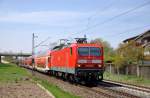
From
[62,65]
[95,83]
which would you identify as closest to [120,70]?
[62,65]

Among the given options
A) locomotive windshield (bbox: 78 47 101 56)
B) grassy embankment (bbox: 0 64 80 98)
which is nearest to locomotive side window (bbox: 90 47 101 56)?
locomotive windshield (bbox: 78 47 101 56)

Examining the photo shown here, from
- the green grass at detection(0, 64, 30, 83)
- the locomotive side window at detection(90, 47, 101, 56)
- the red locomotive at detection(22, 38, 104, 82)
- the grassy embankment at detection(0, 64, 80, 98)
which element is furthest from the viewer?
the green grass at detection(0, 64, 30, 83)

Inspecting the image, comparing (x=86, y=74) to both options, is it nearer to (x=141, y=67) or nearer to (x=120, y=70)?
(x=141, y=67)

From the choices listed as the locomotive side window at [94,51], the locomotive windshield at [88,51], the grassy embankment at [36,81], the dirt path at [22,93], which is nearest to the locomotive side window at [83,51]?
the locomotive windshield at [88,51]

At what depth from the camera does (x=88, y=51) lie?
31281mm

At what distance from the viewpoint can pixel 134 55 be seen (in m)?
59.7

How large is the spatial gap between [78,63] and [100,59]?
1788 millimetres

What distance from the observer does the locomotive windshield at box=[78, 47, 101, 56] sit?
102 ft

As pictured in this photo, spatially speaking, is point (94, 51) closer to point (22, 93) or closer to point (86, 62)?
point (86, 62)

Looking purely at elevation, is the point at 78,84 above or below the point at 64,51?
below

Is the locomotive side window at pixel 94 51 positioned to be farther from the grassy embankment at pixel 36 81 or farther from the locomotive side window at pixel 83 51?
the grassy embankment at pixel 36 81

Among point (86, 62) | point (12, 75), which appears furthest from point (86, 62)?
point (12, 75)

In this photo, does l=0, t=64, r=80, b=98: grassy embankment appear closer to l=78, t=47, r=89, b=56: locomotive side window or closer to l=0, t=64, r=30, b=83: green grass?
l=0, t=64, r=30, b=83: green grass

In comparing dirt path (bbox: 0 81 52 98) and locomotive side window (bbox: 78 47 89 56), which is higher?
locomotive side window (bbox: 78 47 89 56)
